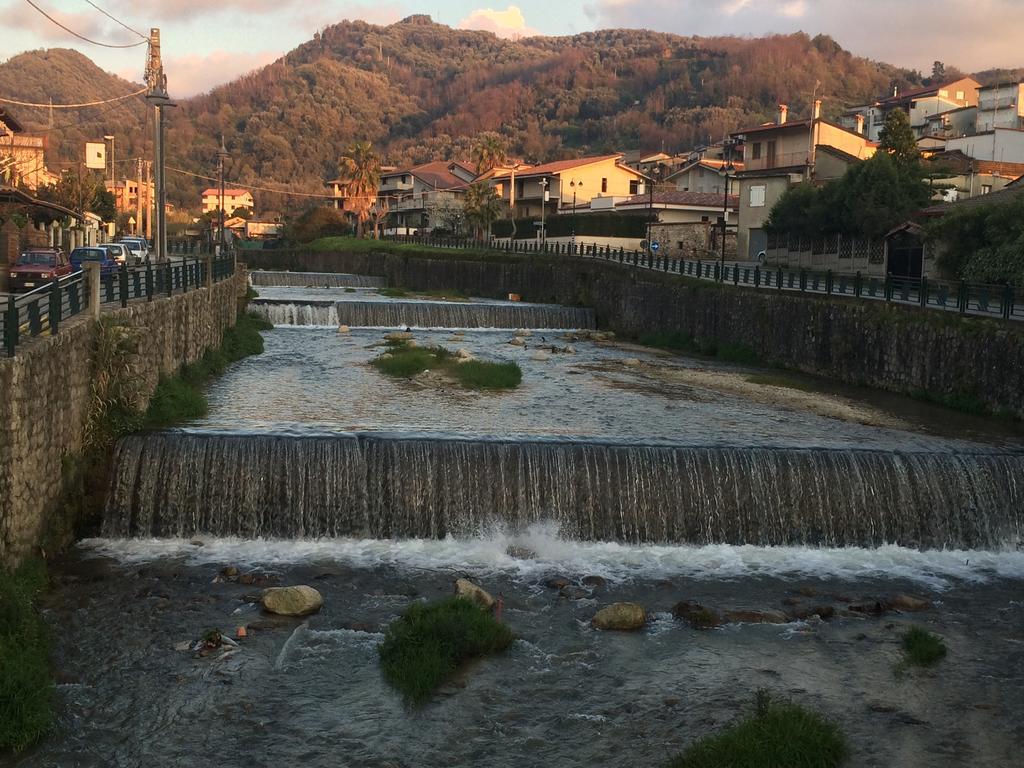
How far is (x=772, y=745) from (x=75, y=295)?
1682 centimetres

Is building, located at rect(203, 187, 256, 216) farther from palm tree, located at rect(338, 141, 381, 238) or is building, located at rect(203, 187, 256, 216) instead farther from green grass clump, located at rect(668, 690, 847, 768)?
green grass clump, located at rect(668, 690, 847, 768)

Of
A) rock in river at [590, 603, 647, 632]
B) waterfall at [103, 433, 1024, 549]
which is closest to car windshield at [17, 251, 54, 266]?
waterfall at [103, 433, 1024, 549]

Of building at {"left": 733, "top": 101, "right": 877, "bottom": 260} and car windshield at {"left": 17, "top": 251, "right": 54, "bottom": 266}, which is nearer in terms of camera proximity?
car windshield at {"left": 17, "top": 251, "right": 54, "bottom": 266}

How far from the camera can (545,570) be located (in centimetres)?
1786

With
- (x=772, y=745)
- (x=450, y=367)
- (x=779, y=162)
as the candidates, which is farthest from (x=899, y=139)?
(x=772, y=745)

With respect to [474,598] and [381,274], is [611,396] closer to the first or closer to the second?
[474,598]

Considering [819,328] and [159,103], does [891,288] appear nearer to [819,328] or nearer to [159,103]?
[819,328]

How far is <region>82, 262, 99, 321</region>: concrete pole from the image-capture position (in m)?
21.6

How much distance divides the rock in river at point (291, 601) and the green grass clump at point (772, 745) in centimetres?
636

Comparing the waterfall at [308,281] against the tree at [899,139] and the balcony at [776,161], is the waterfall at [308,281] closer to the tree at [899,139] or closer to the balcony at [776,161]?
the balcony at [776,161]

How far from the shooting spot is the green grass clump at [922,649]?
14125mm

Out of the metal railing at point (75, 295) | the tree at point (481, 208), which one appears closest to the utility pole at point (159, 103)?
the metal railing at point (75, 295)

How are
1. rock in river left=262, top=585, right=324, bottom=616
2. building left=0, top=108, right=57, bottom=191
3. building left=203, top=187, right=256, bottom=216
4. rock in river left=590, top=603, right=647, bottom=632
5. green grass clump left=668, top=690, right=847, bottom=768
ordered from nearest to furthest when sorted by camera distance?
green grass clump left=668, top=690, right=847, bottom=768, rock in river left=590, top=603, right=647, bottom=632, rock in river left=262, top=585, right=324, bottom=616, building left=0, top=108, right=57, bottom=191, building left=203, top=187, right=256, bottom=216

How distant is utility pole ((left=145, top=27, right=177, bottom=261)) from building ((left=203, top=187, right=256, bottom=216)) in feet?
421
